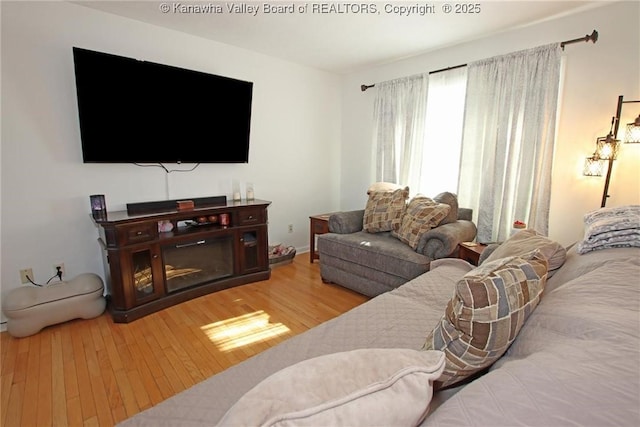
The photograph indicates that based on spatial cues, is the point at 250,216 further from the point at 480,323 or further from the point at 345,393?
the point at 345,393

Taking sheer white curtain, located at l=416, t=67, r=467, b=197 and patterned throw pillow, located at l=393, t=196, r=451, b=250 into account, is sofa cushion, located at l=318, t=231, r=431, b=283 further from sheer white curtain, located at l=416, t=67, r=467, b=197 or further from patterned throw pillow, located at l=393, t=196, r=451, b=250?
sheer white curtain, located at l=416, t=67, r=467, b=197

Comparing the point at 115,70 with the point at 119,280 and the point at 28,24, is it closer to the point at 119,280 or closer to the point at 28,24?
the point at 28,24

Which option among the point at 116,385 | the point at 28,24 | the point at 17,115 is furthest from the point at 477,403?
the point at 28,24

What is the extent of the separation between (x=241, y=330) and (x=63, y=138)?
6.73 ft

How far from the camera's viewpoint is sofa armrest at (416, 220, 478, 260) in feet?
7.93

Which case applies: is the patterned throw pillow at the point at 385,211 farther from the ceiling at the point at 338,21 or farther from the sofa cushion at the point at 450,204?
the ceiling at the point at 338,21

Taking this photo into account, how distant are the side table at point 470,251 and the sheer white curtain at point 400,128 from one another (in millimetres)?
1144

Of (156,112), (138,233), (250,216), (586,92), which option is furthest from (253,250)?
(586,92)

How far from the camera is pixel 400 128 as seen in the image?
3617 millimetres

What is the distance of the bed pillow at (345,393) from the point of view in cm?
48

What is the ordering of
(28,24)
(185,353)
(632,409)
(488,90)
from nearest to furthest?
(632,409)
(185,353)
(28,24)
(488,90)

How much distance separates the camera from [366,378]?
56 centimetres

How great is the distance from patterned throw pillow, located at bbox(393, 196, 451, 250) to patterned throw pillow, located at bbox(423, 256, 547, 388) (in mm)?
1748

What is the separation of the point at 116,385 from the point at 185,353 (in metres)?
0.39
